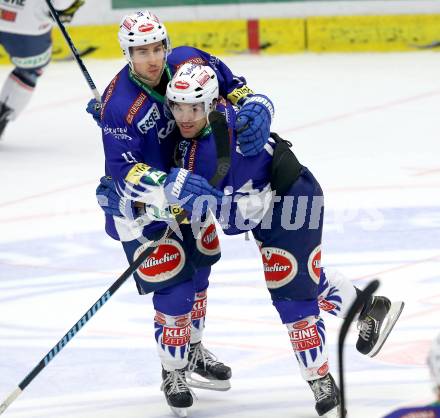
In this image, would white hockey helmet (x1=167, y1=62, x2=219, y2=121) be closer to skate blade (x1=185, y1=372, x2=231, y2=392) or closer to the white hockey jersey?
skate blade (x1=185, y1=372, x2=231, y2=392)

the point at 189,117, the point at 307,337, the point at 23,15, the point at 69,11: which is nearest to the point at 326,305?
the point at 307,337

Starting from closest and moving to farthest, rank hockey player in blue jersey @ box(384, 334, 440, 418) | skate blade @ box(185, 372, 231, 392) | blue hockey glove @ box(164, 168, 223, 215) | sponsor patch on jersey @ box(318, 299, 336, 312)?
1. hockey player in blue jersey @ box(384, 334, 440, 418)
2. blue hockey glove @ box(164, 168, 223, 215)
3. sponsor patch on jersey @ box(318, 299, 336, 312)
4. skate blade @ box(185, 372, 231, 392)

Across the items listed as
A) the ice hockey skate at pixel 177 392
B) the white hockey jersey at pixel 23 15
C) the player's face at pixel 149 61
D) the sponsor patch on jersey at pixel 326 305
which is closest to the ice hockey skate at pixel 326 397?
the sponsor patch on jersey at pixel 326 305

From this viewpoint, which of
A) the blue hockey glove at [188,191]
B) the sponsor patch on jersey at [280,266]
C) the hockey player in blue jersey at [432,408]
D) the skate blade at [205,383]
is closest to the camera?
the hockey player in blue jersey at [432,408]

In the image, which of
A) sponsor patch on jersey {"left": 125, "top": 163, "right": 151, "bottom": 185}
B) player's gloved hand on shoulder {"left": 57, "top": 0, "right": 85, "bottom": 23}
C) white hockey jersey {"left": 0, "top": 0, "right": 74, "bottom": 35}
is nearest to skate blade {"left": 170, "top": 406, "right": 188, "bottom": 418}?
sponsor patch on jersey {"left": 125, "top": 163, "right": 151, "bottom": 185}

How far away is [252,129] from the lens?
4.11 meters

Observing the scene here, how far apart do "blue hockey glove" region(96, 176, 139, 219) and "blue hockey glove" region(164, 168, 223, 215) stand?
0.27 m

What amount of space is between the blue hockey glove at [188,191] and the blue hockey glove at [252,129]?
0.18 meters

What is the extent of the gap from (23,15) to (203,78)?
500 centimetres

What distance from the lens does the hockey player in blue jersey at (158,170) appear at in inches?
165

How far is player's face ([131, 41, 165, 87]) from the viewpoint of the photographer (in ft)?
14.1

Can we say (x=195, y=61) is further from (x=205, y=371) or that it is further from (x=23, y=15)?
(x=23, y=15)

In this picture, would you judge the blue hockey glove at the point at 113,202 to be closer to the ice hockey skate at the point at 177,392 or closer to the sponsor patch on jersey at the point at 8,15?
the ice hockey skate at the point at 177,392

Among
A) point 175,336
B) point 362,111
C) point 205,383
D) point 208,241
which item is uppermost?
point 208,241
